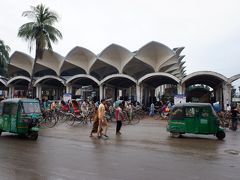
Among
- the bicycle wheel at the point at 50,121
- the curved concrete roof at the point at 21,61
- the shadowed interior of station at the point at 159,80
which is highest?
the curved concrete roof at the point at 21,61

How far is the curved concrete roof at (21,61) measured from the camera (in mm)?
46125

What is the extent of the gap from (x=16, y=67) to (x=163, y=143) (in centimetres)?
3956

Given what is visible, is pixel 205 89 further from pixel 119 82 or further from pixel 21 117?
pixel 21 117

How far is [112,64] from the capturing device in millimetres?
44125

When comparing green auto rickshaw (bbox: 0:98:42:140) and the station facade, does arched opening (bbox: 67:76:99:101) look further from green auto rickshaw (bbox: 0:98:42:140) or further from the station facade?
green auto rickshaw (bbox: 0:98:42:140)

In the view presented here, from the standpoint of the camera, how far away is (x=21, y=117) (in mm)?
12328

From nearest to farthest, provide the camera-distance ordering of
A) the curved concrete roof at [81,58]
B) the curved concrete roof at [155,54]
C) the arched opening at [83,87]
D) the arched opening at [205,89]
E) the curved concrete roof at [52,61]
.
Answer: the arched opening at [205,89] < the arched opening at [83,87] < the curved concrete roof at [155,54] < the curved concrete roof at [81,58] < the curved concrete roof at [52,61]

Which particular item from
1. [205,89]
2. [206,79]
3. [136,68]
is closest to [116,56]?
[136,68]

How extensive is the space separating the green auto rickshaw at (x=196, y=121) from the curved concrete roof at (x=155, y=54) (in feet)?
91.8

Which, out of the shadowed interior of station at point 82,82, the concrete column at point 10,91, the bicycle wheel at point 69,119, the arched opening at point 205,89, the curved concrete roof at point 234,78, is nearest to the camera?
the bicycle wheel at point 69,119

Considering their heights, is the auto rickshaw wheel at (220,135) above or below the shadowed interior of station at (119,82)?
below

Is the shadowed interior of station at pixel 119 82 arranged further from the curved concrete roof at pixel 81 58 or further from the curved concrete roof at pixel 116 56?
the curved concrete roof at pixel 81 58

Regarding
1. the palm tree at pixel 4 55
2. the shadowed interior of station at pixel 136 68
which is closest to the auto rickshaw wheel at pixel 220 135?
the shadowed interior of station at pixel 136 68

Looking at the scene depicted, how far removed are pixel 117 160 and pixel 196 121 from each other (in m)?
5.96
